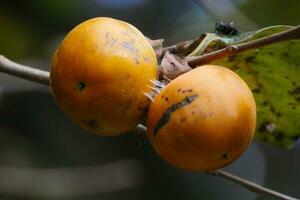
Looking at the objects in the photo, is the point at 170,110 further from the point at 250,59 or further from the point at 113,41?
the point at 250,59

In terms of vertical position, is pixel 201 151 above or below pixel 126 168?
above

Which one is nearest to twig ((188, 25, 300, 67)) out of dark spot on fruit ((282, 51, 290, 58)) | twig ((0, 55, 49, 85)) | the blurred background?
dark spot on fruit ((282, 51, 290, 58))

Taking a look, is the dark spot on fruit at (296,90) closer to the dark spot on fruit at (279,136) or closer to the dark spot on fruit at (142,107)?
the dark spot on fruit at (279,136)

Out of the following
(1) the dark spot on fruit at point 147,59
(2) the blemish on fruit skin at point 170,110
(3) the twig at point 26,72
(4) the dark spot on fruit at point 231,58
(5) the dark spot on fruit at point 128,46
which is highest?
(5) the dark spot on fruit at point 128,46

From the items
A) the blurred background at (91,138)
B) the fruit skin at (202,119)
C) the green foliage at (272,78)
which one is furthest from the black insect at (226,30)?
the blurred background at (91,138)

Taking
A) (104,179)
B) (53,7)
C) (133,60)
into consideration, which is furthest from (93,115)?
(53,7)

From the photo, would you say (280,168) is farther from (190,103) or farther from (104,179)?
(190,103)
